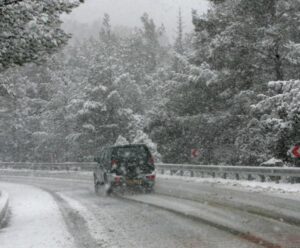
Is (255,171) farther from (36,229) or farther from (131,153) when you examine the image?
(36,229)

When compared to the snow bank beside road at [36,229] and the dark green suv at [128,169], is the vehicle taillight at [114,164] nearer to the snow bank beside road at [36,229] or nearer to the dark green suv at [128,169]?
the dark green suv at [128,169]

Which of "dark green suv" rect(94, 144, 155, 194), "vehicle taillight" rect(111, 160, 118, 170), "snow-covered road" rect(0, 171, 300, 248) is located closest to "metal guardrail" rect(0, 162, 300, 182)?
"snow-covered road" rect(0, 171, 300, 248)

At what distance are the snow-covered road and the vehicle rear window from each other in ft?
6.30

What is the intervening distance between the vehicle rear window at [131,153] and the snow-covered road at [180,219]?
192 cm

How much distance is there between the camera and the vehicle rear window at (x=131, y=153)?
20639 mm

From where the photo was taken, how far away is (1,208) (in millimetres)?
14914

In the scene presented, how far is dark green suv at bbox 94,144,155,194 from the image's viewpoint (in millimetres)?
20109

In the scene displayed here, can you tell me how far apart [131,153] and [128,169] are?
750 mm

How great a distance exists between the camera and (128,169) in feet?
66.7

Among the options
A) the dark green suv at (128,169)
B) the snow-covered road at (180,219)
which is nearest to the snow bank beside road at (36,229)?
the snow-covered road at (180,219)

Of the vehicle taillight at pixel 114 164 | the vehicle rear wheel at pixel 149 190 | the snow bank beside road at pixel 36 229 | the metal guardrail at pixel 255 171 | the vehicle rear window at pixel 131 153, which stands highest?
the vehicle rear window at pixel 131 153

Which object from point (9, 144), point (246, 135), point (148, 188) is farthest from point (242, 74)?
point (9, 144)

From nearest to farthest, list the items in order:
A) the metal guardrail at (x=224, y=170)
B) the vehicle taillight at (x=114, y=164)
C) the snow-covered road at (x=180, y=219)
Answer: the snow-covered road at (x=180, y=219)
the metal guardrail at (x=224, y=170)
the vehicle taillight at (x=114, y=164)

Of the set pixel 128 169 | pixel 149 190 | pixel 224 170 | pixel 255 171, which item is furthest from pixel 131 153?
pixel 224 170
